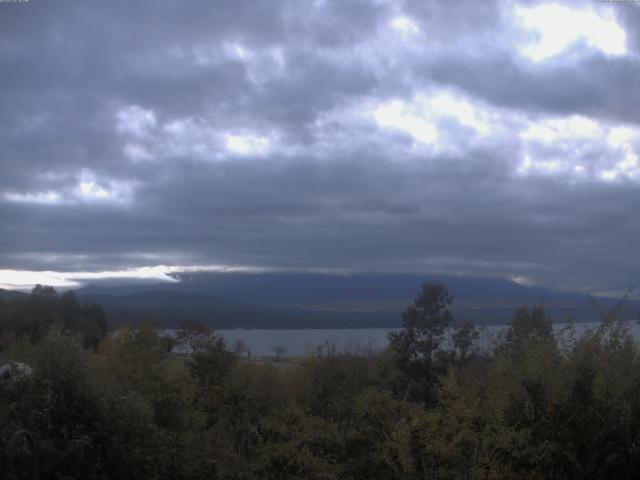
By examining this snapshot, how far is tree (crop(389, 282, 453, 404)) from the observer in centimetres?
3103

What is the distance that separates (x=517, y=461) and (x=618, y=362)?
2223 millimetres

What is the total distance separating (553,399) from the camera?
976 cm

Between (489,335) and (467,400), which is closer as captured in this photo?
(467,400)

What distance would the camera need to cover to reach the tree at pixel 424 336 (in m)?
31.0

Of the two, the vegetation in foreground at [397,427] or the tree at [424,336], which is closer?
the vegetation in foreground at [397,427]

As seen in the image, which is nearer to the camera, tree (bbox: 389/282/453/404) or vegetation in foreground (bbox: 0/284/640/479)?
vegetation in foreground (bbox: 0/284/640/479)

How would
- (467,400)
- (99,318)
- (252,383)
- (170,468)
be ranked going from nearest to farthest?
(170,468), (467,400), (252,383), (99,318)

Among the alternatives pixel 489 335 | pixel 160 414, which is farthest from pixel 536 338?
pixel 489 335

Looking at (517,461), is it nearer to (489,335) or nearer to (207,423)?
(207,423)

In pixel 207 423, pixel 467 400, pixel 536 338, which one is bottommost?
pixel 207 423

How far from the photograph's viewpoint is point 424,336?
1271 inches

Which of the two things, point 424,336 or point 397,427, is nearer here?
point 397,427

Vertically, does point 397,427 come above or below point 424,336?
below

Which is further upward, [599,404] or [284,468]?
[599,404]
